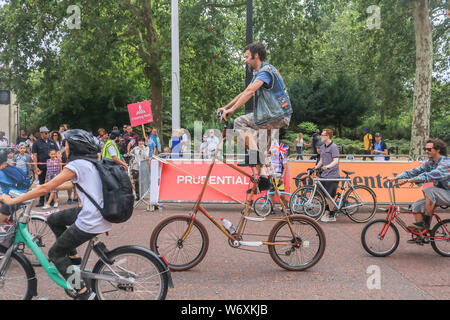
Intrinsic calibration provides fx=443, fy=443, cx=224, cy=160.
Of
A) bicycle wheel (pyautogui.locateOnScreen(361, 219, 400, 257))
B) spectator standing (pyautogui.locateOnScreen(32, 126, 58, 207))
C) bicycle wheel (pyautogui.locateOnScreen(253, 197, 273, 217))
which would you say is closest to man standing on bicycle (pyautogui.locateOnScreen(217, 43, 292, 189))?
bicycle wheel (pyautogui.locateOnScreen(361, 219, 400, 257))

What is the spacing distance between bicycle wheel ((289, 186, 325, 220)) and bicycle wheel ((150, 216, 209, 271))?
4.46 m

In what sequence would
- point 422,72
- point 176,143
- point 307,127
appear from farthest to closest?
point 307,127, point 422,72, point 176,143

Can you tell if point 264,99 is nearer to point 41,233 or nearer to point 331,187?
point 41,233

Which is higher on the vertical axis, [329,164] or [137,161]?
[329,164]

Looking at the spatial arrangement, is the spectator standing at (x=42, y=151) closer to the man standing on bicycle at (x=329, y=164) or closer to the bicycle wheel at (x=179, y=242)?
the man standing on bicycle at (x=329, y=164)

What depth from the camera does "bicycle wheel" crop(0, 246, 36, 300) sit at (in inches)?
150

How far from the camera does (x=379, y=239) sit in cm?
638

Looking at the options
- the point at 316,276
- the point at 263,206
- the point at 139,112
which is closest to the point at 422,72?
the point at 139,112

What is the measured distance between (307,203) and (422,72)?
37.0 ft

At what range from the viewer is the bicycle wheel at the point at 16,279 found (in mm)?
3805

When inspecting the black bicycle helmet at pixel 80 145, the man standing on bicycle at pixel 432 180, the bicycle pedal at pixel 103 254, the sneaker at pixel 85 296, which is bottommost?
the sneaker at pixel 85 296

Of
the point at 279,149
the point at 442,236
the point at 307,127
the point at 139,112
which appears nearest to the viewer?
the point at 442,236

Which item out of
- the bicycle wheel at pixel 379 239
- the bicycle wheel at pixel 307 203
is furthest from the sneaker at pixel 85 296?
the bicycle wheel at pixel 307 203
